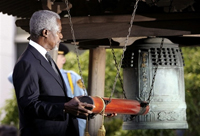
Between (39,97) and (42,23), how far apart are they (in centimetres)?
49

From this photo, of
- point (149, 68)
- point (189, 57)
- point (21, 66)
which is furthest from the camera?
point (189, 57)

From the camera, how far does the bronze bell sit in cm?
547

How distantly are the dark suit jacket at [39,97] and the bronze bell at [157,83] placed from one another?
6.26 ft

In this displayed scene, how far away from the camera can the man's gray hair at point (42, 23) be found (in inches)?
142

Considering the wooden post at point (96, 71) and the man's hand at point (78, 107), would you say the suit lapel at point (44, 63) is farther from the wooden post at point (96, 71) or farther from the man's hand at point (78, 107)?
the wooden post at point (96, 71)

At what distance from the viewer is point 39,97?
350 centimetres

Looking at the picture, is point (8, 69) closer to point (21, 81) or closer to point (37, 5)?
point (37, 5)

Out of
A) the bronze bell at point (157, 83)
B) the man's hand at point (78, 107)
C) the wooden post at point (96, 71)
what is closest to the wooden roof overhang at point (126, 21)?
the bronze bell at point (157, 83)

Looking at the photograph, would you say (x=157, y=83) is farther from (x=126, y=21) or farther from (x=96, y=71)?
(x=96, y=71)

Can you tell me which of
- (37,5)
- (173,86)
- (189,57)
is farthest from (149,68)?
(189,57)

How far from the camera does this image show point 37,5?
5.71 metres

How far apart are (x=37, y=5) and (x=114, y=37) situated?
1.05 m

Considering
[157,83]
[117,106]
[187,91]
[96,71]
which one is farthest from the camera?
[187,91]

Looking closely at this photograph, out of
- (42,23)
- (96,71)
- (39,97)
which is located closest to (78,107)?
(39,97)
